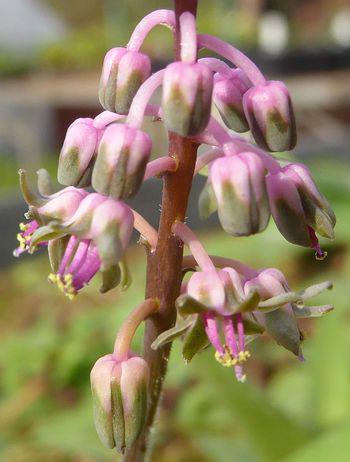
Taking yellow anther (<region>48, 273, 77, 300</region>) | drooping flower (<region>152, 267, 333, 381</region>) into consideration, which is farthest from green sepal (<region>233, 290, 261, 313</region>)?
yellow anther (<region>48, 273, 77, 300</region>)

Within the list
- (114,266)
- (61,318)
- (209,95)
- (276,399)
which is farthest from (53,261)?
(61,318)

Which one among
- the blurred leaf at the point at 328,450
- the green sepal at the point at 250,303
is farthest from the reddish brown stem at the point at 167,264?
the blurred leaf at the point at 328,450

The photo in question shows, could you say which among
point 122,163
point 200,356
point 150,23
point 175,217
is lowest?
point 200,356

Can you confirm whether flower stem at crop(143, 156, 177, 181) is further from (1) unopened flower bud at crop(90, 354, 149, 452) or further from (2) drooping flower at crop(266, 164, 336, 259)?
(1) unopened flower bud at crop(90, 354, 149, 452)

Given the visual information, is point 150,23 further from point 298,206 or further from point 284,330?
point 284,330

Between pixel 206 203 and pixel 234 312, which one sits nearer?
pixel 234 312

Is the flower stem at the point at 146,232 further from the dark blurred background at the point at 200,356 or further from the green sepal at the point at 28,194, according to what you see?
the dark blurred background at the point at 200,356

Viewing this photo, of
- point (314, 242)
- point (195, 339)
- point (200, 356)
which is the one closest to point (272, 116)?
point (314, 242)
